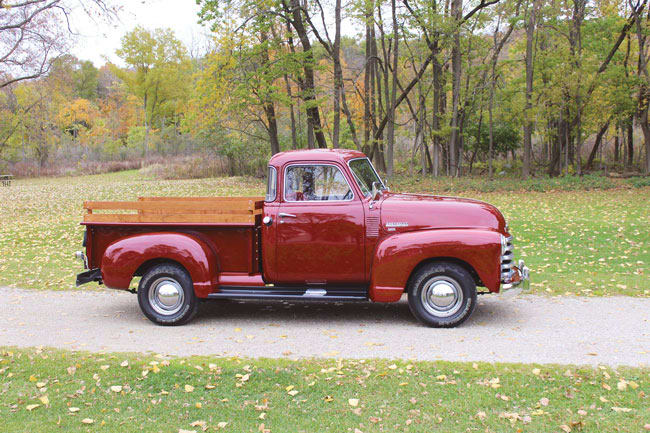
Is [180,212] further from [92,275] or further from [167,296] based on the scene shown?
[92,275]

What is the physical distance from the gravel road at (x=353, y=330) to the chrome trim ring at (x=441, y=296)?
9.7 inches

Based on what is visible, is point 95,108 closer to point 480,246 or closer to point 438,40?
point 438,40

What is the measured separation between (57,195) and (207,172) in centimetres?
1277

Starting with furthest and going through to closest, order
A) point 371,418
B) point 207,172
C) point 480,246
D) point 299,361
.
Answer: point 207,172 → point 480,246 → point 299,361 → point 371,418

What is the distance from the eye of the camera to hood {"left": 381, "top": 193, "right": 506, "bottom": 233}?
271 inches

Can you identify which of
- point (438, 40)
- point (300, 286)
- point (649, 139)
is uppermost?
point (438, 40)

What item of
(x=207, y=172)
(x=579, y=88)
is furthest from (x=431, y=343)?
(x=207, y=172)

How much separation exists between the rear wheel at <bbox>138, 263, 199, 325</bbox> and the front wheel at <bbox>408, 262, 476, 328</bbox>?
2.70 meters

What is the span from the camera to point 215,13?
23000 mm

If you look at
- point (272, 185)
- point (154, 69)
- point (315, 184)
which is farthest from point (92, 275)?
point (154, 69)

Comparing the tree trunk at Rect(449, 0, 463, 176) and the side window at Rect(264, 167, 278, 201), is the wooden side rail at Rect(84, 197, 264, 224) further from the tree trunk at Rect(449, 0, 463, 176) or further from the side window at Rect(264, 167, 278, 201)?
the tree trunk at Rect(449, 0, 463, 176)

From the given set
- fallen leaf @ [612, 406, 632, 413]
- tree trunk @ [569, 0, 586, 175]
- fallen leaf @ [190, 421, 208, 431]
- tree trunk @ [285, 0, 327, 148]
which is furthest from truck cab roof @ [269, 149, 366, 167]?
tree trunk @ [569, 0, 586, 175]

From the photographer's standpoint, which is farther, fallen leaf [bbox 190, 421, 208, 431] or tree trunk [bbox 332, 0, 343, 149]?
tree trunk [bbox 332, 0, 343, 149]

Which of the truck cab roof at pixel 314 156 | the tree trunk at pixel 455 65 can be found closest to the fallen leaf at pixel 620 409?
the truck cab roof at pixel 314 156
